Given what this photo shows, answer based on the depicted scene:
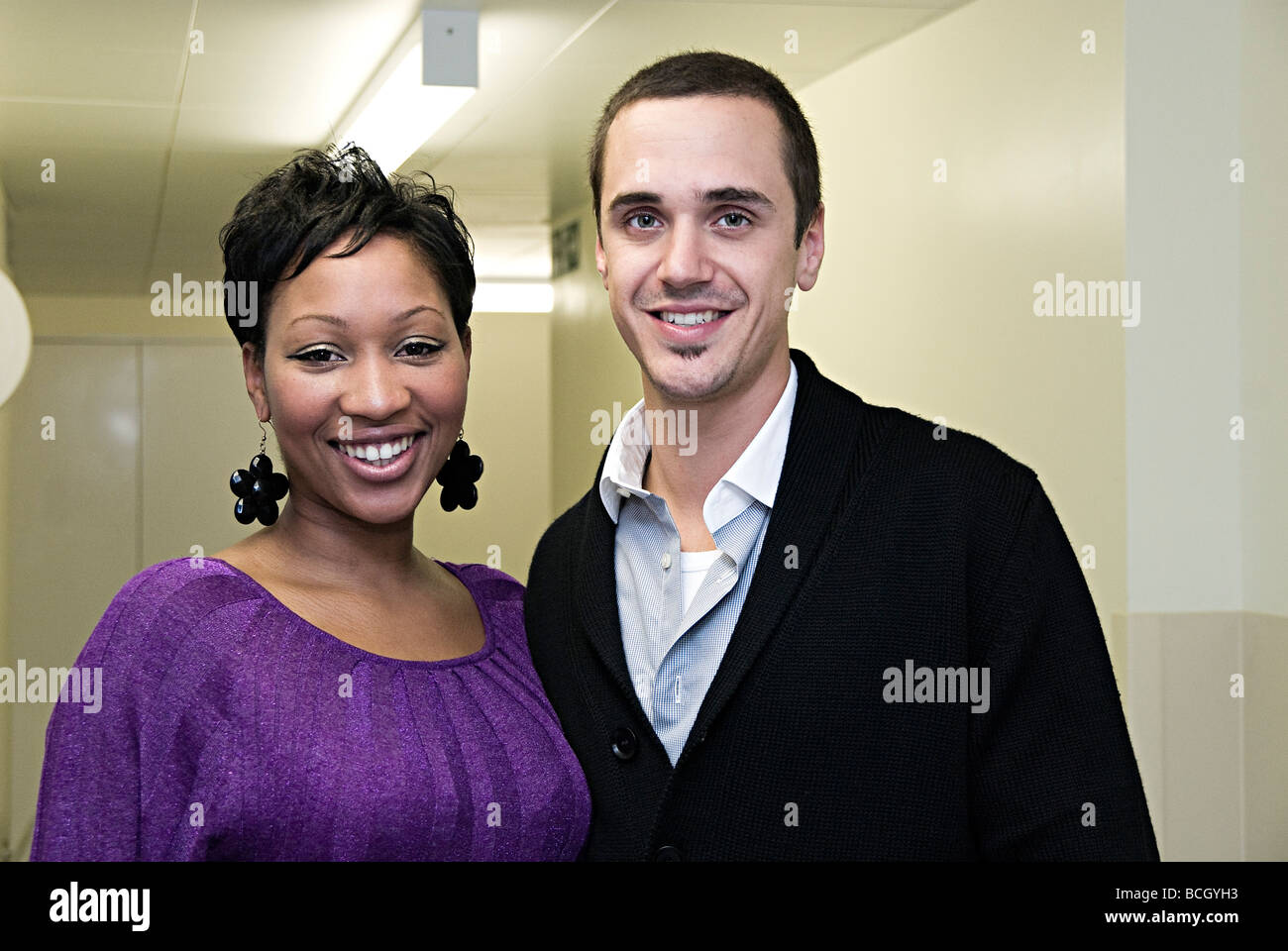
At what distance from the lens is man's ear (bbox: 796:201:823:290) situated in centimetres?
159

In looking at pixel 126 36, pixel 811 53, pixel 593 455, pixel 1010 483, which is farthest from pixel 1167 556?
pixel 593 455

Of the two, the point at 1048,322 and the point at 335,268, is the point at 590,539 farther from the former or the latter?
the point at 1048,322

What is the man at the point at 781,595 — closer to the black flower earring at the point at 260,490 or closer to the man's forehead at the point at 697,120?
the man's forehead at the point at 697,120

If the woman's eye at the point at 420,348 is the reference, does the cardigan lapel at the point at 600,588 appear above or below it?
below

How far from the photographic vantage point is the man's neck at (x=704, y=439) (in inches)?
59.7

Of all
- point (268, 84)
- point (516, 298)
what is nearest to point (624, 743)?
point (268, 84)

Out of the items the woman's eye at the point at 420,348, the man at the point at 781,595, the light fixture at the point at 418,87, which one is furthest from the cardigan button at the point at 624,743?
the light fixture at the point at 418,87

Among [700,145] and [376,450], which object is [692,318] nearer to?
[700,145]

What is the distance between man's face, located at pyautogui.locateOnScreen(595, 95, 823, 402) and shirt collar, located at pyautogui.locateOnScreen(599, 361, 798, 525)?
0.19 ft

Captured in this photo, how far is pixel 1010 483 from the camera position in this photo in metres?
1.39

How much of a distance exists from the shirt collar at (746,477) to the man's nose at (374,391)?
0.90ft

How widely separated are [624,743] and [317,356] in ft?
1.81

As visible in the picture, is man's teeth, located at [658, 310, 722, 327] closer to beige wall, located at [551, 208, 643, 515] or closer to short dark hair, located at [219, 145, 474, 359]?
short dark hair, located at [219, 145, 474, 359]

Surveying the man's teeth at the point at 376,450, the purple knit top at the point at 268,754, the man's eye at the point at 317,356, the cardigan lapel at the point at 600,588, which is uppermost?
the man's eye at the point at 317,356
